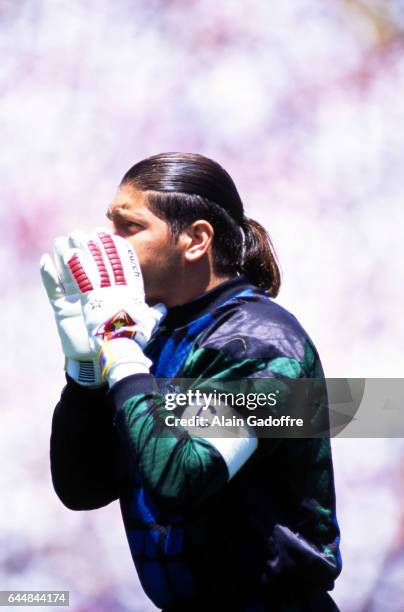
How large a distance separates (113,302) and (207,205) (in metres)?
0.38

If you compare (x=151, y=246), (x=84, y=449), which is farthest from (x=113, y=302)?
(x=84, y=449)

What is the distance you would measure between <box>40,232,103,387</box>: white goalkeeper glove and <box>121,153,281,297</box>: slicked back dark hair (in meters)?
0.24

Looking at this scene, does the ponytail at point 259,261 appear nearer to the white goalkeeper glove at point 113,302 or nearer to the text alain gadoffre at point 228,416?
the white goalkeeper glove at point 113,302

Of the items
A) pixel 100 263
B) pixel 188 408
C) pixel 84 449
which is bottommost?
pixel 84 449

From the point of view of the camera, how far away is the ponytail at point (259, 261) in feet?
7.26

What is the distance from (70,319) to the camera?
1.97 m

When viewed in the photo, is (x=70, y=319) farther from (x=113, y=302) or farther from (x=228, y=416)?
(x=228, y=416)

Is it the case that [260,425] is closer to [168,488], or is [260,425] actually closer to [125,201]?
[168,488]

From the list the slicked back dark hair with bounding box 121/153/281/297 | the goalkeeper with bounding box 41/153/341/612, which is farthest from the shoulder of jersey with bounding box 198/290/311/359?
the slicked back dark hair with bounding box 121/153/281/297

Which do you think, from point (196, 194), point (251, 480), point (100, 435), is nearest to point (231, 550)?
point (251, 480)

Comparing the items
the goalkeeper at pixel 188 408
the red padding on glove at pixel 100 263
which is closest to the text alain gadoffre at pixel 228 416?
the goalkeeper at pixel 188 408

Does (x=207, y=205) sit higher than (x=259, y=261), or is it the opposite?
(x=207, y=205)

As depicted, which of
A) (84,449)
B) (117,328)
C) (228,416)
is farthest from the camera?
(84,449)

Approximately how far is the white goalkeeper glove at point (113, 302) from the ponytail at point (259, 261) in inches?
11.3
